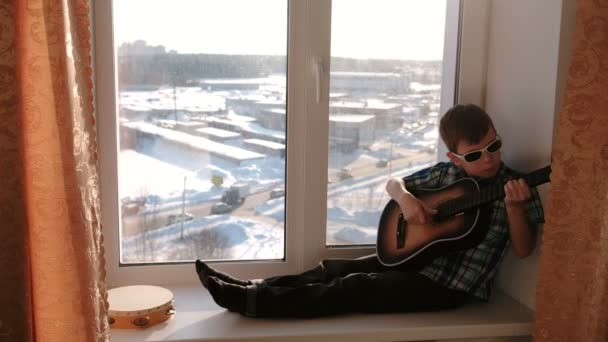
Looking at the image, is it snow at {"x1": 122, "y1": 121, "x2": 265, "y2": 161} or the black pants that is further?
snow at {"x1": 122, "y1": 121, "x2": 265, "y2": 161}

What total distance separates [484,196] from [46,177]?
40.2 inches

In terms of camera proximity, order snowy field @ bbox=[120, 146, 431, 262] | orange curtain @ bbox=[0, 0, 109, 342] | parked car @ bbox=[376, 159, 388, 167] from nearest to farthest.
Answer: orange curtain @ bbox=[0, 0, 109, 342] < snowy field @ bbox=[120, 146, 431, 262] < parked car @ bbox=[376, 159, 388, 167]

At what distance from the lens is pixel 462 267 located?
1.67 metres

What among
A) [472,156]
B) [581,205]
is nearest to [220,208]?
[472,156]

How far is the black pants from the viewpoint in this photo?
1591 millimetres

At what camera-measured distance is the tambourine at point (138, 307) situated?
1518 millimetres

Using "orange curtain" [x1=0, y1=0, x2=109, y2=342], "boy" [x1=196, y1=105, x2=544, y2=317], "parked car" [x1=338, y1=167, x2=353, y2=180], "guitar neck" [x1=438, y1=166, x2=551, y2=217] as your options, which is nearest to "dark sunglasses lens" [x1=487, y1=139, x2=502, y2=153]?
"boy" [x1=196, y1=105, x2=544, y2=317]

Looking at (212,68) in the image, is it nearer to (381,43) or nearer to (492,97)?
(381,43)

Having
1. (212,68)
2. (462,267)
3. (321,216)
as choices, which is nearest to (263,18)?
(212,68)

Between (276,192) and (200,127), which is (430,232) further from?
(200,127)

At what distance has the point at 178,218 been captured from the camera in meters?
1.81

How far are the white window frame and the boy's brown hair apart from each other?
0.23 meters

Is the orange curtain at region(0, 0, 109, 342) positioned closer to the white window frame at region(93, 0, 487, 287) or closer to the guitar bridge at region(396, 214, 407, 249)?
the white window frame at region(93, 0, 487, 287)

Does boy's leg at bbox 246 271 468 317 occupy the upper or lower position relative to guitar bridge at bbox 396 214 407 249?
lower
